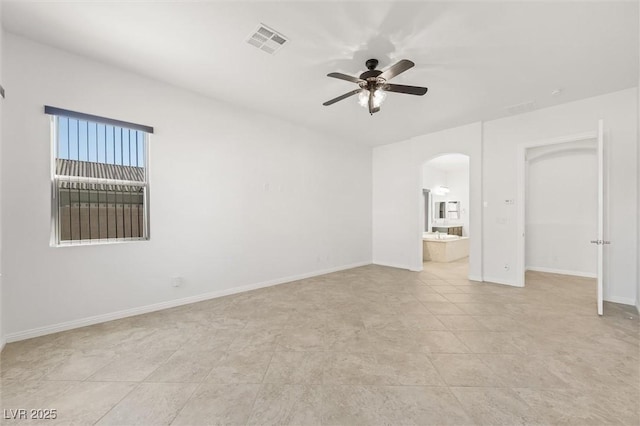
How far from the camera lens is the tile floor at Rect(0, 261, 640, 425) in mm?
1695

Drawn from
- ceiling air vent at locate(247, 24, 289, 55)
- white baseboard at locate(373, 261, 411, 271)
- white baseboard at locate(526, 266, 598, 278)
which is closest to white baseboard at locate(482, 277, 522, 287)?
white baseboard at locate(373, 261, 411, 271)

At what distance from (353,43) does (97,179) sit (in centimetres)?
336

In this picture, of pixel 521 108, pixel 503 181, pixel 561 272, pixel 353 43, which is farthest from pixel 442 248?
pixel 353 43

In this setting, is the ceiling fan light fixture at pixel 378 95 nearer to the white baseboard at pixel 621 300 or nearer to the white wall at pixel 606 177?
the white wall at pixel 606 177

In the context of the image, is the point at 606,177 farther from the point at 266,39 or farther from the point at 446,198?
the point at 446,198

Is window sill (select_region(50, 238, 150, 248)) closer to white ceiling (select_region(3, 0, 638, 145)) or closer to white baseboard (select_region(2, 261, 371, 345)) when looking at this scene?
white baseboard (select_region(2, 261, 371, 345))

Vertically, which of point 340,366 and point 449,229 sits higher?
point 449,229

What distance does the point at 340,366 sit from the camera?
2189mm

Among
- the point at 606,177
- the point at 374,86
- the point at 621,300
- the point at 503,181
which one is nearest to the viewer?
the point at 374,86

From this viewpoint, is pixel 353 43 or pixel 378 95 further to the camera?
pixel 378 95

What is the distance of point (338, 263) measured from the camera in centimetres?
594

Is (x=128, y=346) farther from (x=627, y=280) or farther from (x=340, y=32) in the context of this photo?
(x=627, y=280)

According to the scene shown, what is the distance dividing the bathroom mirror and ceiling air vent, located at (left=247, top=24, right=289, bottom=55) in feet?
30.1

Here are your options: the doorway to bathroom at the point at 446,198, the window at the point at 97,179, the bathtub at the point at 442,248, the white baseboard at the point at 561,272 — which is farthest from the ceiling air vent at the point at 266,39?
the doorway to bathroom at the point at 446,198
